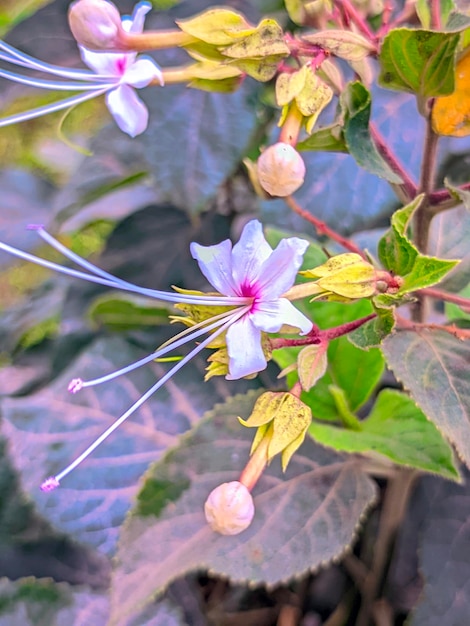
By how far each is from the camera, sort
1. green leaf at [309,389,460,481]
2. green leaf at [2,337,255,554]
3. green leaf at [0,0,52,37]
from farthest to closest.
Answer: green leaf at [0,0,52,37], green leaf at [2,337,255,554], green leaf at [309,389,460,481]

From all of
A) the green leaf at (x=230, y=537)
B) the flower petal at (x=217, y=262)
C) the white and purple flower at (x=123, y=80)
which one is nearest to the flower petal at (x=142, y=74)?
the white and purple flower at (x=123, y=80)

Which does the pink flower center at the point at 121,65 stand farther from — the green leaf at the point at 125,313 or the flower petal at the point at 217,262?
the green leaf at the point at 125,313

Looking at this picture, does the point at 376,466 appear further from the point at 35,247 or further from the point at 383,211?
the point at 35,247

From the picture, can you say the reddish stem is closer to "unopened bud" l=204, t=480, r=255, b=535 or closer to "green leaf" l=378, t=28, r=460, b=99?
"green leaf" l=378, t=28, r=460, b=99

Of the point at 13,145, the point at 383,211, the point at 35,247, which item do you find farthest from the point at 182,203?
the point at 13,145

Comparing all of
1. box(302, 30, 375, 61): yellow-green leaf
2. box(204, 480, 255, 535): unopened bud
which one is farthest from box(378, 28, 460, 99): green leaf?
box(204, 480, 255, 535): unopened bud

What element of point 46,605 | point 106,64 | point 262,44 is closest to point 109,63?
point 106,64
